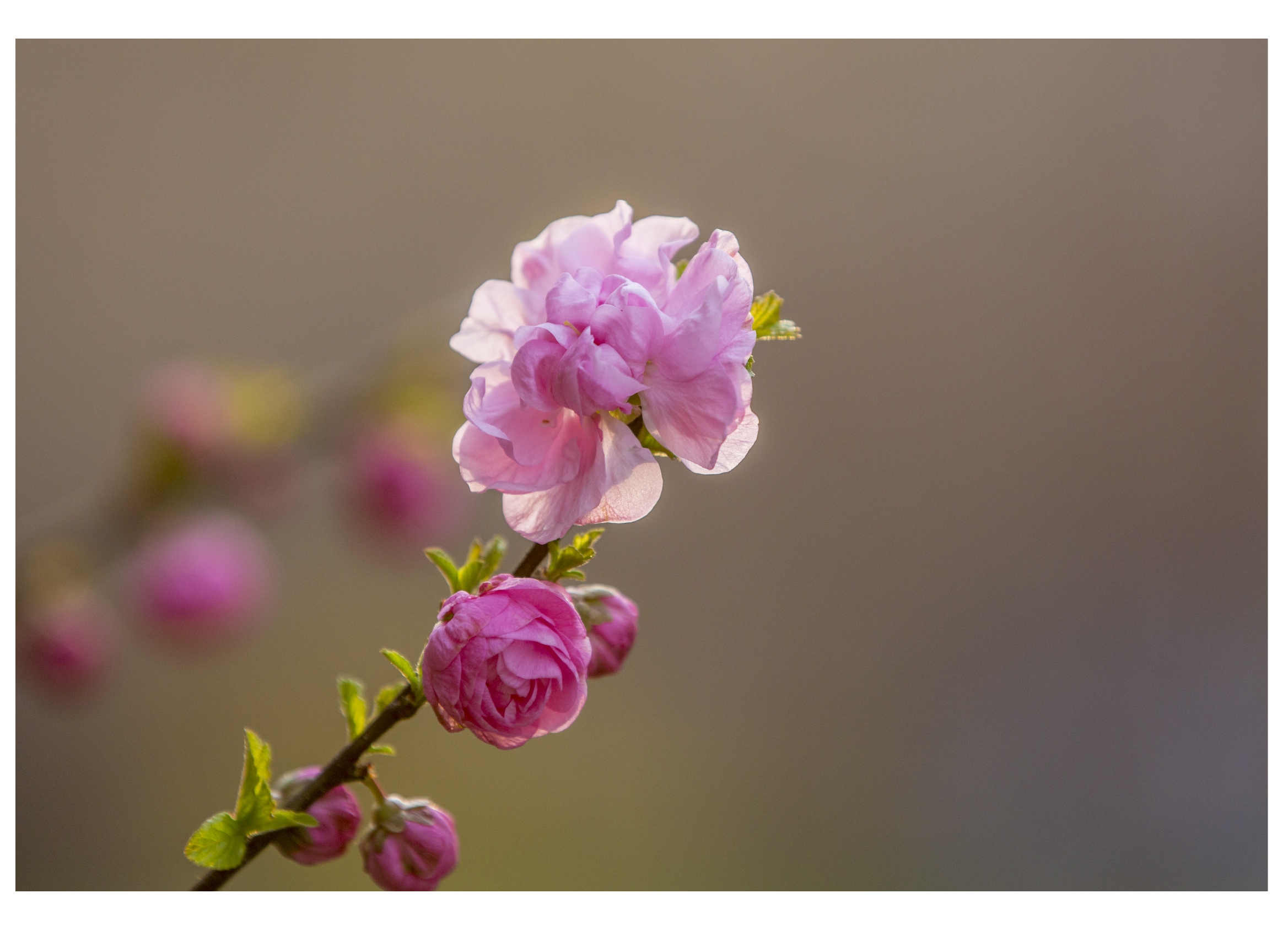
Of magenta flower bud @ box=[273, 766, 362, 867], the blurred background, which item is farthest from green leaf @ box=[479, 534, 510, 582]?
the blurred background

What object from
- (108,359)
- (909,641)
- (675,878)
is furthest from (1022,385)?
(108,359)

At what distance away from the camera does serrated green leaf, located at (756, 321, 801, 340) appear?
0.42m

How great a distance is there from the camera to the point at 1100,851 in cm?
276

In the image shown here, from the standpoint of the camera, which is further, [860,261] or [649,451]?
[860,261]

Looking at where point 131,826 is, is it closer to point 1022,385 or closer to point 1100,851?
point 1100,851

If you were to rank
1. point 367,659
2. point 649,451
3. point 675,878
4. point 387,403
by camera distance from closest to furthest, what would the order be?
point 649,451, point 387,403, point 675,878, point 367,659

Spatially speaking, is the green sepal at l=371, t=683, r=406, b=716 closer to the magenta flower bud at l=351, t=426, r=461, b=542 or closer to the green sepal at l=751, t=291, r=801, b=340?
the green sepal at l=751, t=291, r=801, b=340

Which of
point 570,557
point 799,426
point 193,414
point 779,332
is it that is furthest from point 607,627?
point 799,426

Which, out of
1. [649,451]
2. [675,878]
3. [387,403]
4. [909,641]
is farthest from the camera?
[909,641]

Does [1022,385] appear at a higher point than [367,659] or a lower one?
higher

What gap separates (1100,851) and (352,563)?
2.42 m

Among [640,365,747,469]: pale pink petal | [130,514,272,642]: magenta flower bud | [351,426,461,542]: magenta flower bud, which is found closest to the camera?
[640,365,747,469]: pale pink petal

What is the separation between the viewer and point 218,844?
0.43 meters

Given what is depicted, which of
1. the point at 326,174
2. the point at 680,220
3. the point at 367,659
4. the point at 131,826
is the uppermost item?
the point at 326,174
